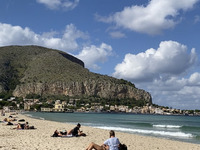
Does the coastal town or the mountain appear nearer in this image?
the coastal town

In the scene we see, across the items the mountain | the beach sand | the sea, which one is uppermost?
the mountain

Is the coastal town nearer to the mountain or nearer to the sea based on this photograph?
the mountain

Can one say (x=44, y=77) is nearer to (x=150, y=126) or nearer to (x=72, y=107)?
(x=72, y=107)

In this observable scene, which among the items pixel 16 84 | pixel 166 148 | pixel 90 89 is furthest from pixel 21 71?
pixel 166 148

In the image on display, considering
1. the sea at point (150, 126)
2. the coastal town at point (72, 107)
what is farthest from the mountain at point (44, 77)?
the sea at point (150, 126)

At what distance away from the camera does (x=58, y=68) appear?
180250 millimetres

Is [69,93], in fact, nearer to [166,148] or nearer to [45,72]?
[45,72]

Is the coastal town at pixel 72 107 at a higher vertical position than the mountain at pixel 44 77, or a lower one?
lower

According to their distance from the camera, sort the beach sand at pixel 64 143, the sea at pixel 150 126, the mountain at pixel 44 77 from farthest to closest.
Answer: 1. the mountain at pixel 44 77
2. the sea at pixel 150 126
3. the beach sand at pixel 64 143

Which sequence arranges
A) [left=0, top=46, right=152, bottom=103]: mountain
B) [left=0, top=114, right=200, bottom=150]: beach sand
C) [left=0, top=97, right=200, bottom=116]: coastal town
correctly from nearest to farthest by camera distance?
[left=0, top=114, right=200, bottom=150]: beach sand < [left=0, top=97, right=200, bottom=116]: coastal town < [left=0, top=46, right=152, bottom=103]: mountain

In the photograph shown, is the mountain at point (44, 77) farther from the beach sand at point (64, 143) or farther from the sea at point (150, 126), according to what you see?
the beach sand at point (64, 143)

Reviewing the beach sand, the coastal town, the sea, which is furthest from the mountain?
the beach sand

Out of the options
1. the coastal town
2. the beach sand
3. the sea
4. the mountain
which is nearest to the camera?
the beach sand

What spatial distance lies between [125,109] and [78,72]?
43865 millimetres
